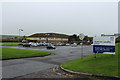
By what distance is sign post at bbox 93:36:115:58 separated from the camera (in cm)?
1191

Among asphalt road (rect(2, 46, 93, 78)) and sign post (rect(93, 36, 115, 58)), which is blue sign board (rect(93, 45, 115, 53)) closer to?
sign post (rect(93, 36, 115, 58))

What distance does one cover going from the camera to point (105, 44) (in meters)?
12.2

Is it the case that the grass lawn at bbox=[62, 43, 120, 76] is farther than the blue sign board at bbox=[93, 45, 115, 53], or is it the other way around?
the blue sign board at bbox=[93, 45, 115, 53]

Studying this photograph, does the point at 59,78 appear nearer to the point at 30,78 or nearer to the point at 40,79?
the point at 40,79

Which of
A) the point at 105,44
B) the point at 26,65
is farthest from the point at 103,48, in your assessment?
the point at 26,65

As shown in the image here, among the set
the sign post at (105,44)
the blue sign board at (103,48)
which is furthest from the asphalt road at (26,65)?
the sign post at (105,44)

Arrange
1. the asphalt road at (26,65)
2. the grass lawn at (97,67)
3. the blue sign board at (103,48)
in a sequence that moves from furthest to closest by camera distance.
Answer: the blue sign board at (103,48), the asphalt road at (26,65), the grass lawn at (97,67)

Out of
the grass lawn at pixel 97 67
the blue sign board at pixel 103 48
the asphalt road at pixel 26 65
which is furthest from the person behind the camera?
the blue sign board at pixel 103 48

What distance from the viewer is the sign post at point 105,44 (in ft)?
39.1

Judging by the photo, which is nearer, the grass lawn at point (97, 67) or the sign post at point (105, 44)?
the grass lawn at point (97, 67)

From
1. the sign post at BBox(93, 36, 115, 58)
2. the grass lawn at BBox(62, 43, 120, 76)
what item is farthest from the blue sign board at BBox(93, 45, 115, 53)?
the grass lawn at BBox(62, 43, 120, 76)

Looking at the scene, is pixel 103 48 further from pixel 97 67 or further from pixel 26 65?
pixel 26 65

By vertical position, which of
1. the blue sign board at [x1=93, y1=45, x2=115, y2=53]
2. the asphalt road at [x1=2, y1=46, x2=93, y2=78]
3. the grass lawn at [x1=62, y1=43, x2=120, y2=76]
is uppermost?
the blue sign board at [x1=93, y1=45, x2=115, y2=53]

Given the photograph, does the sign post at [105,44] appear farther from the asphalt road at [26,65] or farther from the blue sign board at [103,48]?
the asphalt road at [26,65]
